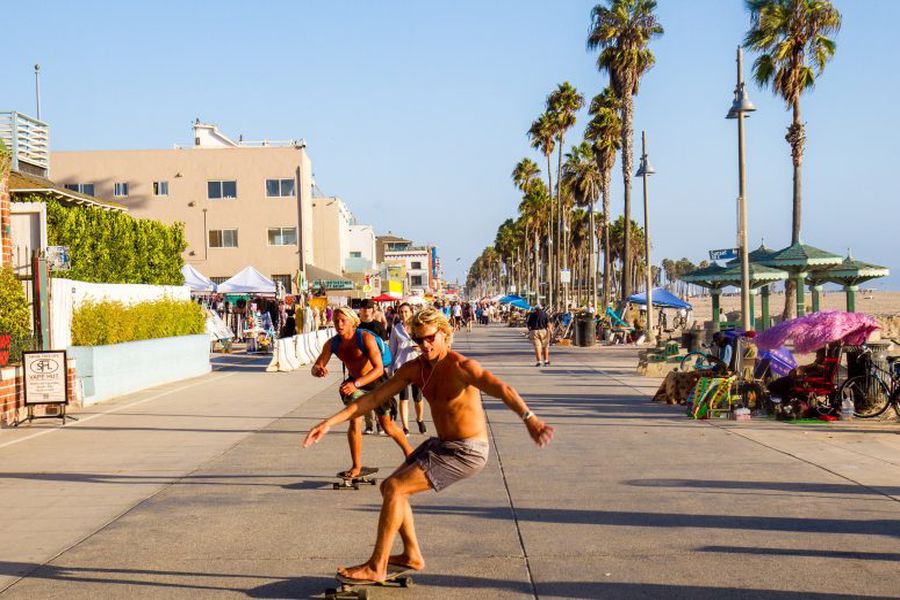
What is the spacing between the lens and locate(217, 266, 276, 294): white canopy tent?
38438 mm

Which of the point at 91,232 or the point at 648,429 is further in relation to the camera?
the point at 91,232

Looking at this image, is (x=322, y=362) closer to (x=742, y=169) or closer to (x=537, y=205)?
(x=742, y=169)

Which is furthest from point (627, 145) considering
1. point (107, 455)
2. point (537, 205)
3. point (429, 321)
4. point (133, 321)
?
point (537, 205)

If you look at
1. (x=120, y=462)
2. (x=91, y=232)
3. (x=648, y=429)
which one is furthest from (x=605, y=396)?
(x=91, y=232)

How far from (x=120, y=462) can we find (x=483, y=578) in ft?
21.7

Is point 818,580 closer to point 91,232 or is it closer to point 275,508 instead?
point 275,508

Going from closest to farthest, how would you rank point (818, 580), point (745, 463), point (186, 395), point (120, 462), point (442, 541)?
point (818, 580)
point (442, 541)
point (745, 463)
point (120, 462)
point (186, 395)

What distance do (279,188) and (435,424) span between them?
55278 mm

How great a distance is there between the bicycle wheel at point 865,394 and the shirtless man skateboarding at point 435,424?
10.2 m

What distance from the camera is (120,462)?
1201 centimetres

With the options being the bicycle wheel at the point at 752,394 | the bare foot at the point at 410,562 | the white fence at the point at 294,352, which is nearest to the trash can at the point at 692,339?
the white fence at the point at 294,352

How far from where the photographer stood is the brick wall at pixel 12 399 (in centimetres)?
1523

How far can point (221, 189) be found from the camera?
2366 inches

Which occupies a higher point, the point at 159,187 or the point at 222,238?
the point at 159,187
